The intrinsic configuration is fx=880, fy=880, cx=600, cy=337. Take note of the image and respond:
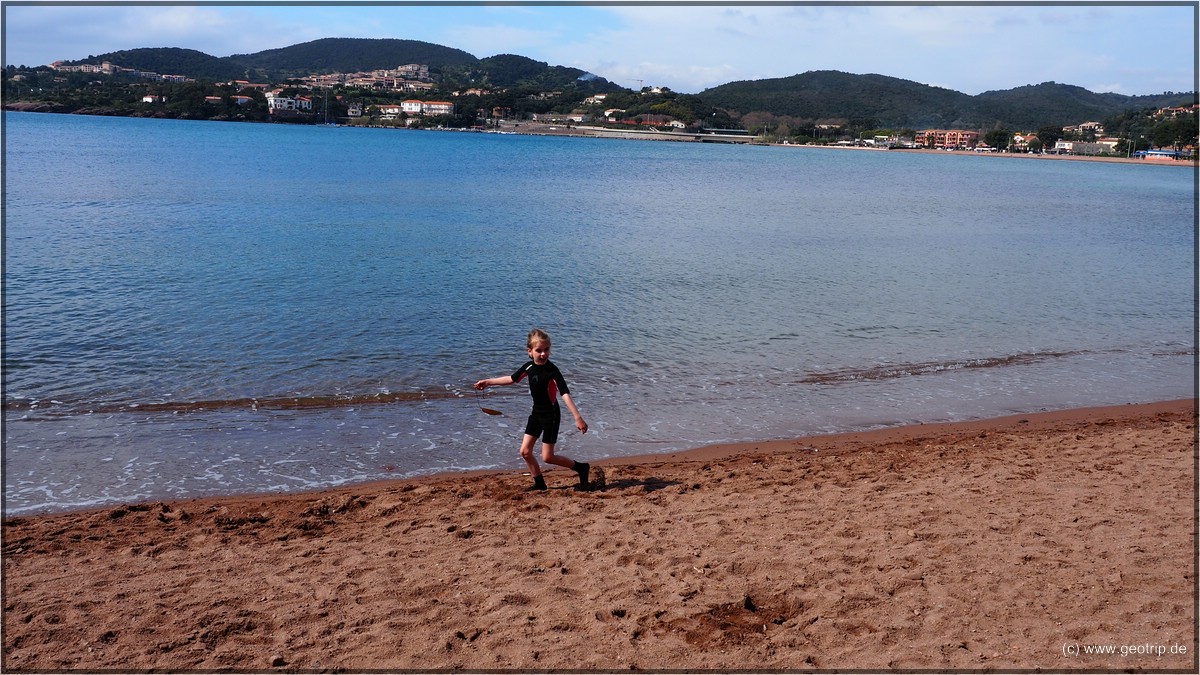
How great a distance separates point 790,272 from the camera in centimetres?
2205

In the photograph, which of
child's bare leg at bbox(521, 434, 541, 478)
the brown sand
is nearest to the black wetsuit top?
child's bare leg at bbox(521, 434, 541, 478)

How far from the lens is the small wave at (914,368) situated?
12.5 metres

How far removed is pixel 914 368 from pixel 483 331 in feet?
22.3

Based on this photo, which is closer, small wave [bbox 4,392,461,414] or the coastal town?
small wave [bbox 4,392,461,414]

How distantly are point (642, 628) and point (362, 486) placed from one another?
3994 millimetres

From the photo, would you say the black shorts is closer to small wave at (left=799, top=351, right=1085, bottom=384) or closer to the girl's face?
the girl's face

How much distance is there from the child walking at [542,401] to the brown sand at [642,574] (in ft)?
0.98

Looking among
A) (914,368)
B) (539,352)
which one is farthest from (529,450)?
(914,368)

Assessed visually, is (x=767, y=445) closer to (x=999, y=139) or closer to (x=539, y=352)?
(x=539, y=352)

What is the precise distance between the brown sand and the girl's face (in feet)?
3.81

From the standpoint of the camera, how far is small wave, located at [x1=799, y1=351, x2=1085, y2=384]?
12.5 metres

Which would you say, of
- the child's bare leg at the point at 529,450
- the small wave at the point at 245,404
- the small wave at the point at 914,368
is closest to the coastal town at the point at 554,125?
the small wave at the point at 914,368

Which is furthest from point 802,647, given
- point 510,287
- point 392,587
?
point 510,287

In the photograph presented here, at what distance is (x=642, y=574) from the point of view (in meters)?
5.59
